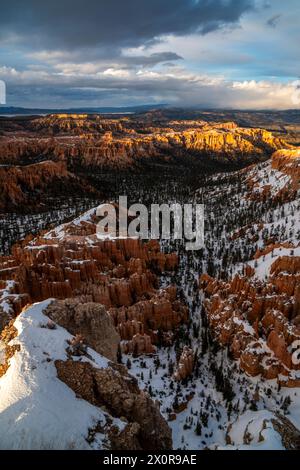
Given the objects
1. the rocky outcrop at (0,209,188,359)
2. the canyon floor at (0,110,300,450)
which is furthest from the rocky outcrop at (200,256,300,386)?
the rocky outcrop at (0,209,188,359)

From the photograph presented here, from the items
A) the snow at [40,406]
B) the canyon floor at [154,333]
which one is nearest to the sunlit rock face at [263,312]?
the canyon floor at [154,333]

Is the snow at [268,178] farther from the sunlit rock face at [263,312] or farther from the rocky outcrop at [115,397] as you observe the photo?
the rocky outcrop at [115,397]

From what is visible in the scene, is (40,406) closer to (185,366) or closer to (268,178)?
(185,366)

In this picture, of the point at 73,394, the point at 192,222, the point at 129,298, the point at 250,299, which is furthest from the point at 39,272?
the point at 192,222

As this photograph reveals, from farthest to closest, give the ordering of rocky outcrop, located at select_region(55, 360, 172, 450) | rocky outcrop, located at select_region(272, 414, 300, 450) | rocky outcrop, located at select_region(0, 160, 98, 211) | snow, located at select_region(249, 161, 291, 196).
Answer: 1. rocky outcrop, located at select_region(0, 160, 98, 211)
2. snow, located at select_region(249, 161, 291, 196)
3. rocky outcrop, located at select_region(272, 414, 300, 450)
4. rocky outcrop, located at select_region(55, 360, 172, 450)

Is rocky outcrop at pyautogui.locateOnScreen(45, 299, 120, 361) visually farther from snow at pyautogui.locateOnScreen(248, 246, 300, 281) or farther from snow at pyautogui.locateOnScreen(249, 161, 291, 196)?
snow at pyautogui.locateOnScreen(249, 161, 291, 196)

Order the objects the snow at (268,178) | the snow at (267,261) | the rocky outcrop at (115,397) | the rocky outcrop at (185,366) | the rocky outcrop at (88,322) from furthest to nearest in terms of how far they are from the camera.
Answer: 1. the snow at (268,178)
2. the snow at (267,261)
3. the rocky outcrop at (185,366)
4. the rocky outcrop at (88,322)
5. the rocky outcrop at (115,397)
